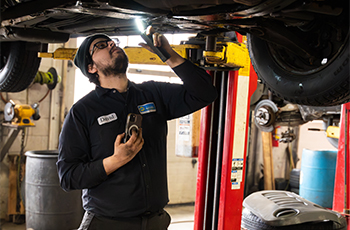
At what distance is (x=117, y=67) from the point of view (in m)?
1.86

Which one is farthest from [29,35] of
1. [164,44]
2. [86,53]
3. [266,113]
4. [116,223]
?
[266,113]

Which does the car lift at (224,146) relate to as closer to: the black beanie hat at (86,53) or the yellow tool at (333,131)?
the black beanie hat at (86,53)

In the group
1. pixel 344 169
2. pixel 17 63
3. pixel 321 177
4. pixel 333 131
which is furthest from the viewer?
pixel 321 177

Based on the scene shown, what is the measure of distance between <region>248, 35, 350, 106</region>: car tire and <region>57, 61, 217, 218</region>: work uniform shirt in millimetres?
363

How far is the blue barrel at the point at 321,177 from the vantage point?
5.35m

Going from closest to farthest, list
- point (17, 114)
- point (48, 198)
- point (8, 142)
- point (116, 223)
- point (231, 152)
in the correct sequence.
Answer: point (116, 223)
point (231, 152)
point (48, 198)
point (17, 114)
point (8, 142)

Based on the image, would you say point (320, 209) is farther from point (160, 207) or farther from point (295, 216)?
point (160, 207)

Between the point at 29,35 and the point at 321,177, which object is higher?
the point at 29,35

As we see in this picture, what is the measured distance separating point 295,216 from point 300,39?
186 centimetres

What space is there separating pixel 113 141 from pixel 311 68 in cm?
104

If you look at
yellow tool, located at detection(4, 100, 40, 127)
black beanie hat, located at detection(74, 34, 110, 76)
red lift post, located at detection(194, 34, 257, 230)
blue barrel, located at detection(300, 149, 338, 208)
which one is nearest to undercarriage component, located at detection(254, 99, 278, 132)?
blue barrel, located at detection(300, 149, 338, 208)

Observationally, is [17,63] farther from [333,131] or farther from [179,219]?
[179,219]

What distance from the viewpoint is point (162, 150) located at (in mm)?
1874

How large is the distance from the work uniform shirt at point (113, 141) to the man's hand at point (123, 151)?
0.05m
